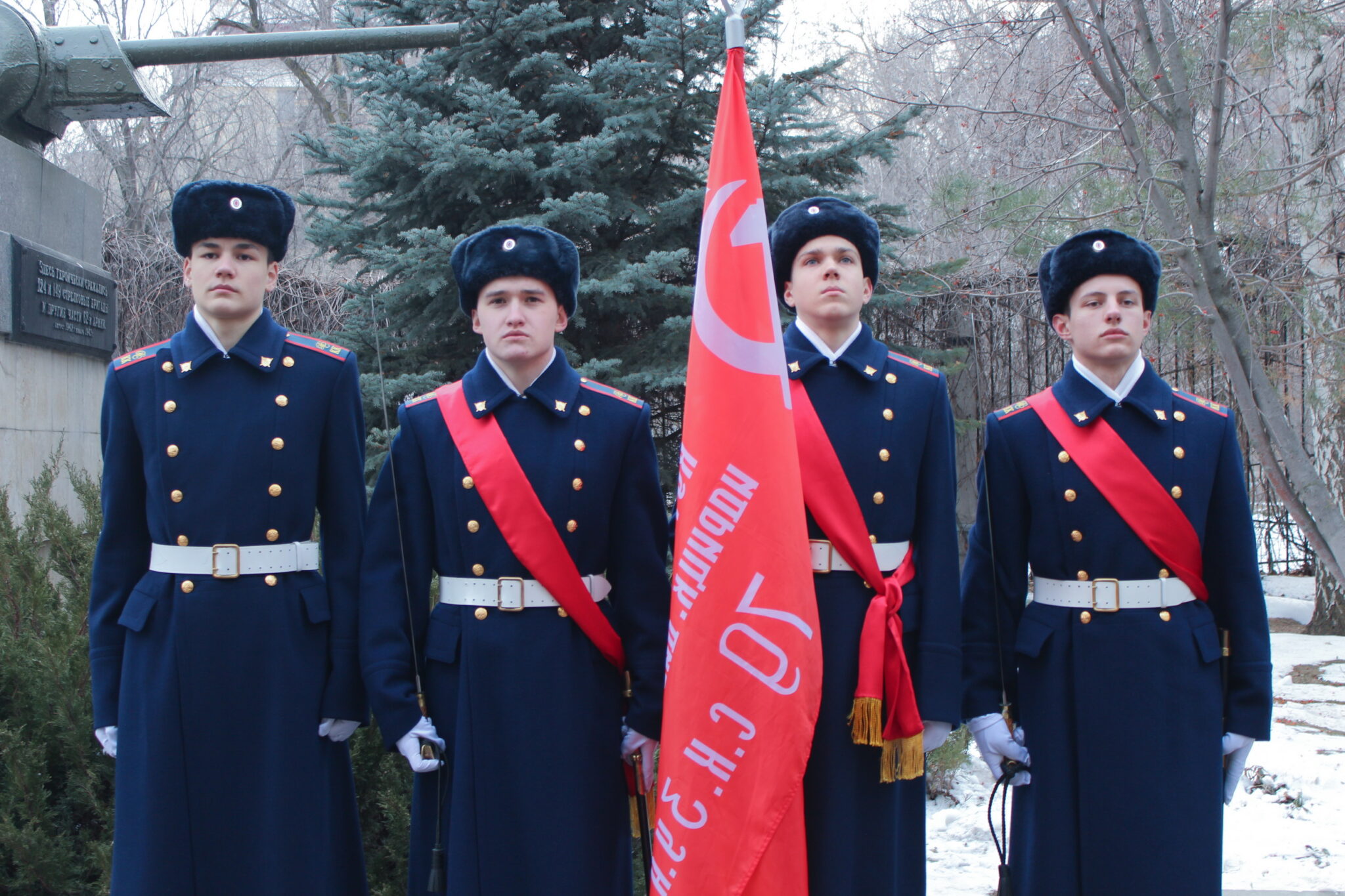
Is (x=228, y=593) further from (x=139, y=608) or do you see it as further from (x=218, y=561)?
(x=139, y=608)

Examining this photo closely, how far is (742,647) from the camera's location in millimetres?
2492

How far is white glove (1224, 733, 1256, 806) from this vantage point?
273cm

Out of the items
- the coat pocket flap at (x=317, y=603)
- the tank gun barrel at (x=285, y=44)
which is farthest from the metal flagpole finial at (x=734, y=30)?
the tank gun barrel at (x=285, y=44)

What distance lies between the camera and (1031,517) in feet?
9.25

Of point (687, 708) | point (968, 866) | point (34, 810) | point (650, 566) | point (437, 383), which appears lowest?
point (968, 866)

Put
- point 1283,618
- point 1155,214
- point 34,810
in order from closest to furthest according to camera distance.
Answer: point 34,810 < point 1155,214 < point 1283,618

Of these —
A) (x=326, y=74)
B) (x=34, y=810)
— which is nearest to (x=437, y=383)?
(x=34, y=810)

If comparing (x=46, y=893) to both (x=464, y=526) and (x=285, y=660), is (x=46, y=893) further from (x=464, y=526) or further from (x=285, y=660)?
(x=464, y=526)

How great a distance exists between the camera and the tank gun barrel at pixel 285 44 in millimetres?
5293

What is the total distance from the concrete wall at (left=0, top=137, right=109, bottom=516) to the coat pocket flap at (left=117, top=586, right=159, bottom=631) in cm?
302

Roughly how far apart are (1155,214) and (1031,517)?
3.45 metres

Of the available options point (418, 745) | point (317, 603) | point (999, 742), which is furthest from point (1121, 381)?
point (317, 603)

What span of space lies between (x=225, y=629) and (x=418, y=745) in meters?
0.53

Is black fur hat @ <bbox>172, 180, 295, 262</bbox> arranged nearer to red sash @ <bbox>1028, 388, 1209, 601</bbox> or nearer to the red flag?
the red flag
